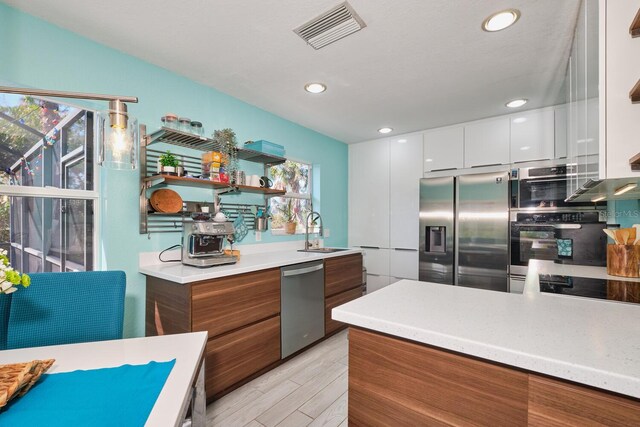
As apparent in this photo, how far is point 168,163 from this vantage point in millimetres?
2074

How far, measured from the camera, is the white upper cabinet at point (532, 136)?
114 inches

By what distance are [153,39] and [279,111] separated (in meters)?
1.40

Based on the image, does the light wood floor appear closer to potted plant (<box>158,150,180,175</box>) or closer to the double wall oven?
potted plant (<box>158,150,180,175</box>)

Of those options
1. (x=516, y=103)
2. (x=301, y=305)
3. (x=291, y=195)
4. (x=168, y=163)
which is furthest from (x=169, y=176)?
(x=516, y=103)

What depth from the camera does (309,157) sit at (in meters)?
3.69

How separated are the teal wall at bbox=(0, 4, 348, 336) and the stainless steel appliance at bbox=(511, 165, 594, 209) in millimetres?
2668

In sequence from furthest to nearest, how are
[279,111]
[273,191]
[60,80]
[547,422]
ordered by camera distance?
[279,111] → [273,191] → [60,80] → [547,422]

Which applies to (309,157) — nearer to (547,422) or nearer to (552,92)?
(552,92)

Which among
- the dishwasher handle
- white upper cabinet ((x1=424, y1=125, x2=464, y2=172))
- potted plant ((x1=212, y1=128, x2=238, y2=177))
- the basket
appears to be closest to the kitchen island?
the basket

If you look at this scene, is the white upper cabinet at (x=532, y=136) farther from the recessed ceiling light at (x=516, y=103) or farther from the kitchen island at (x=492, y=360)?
the kitchen island at (x=492, y=360)

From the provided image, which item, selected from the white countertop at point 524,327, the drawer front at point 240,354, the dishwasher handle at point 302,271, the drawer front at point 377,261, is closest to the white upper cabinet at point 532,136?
the drawer front at point 377,261

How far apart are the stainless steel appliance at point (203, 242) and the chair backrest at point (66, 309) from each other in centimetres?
75

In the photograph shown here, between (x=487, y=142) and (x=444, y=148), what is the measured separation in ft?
1.51

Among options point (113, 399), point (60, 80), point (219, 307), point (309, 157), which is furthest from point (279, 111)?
point (113, 399)
